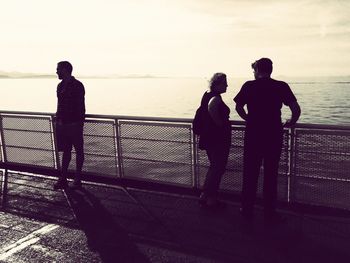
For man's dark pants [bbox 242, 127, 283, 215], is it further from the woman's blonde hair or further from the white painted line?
the white painted line

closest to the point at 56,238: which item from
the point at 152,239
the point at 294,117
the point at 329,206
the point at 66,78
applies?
the point at 152,239

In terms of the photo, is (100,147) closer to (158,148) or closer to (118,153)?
(118,153)

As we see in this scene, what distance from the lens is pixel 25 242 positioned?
14.2 ft

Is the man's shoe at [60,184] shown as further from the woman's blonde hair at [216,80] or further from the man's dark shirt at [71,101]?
the woman's blonde hair at [216,80]

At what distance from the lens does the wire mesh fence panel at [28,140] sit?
7.18 metres

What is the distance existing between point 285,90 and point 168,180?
104 inches

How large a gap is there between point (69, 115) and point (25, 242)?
2.42 metres

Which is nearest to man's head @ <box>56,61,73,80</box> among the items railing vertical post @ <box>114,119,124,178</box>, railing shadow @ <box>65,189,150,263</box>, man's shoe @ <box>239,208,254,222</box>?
railing vertical post @ <box>114,119,124,178</box>

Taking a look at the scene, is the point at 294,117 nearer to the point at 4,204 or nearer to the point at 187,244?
the point at 187,244

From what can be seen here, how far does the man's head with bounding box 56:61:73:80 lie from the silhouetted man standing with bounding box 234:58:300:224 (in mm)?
2939

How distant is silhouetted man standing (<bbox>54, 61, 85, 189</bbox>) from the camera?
6.01m

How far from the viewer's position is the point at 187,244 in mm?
4207

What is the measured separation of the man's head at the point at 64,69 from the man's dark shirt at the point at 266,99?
9.83ft

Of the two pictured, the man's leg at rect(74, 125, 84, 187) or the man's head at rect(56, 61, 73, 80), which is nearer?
the man's head at rect(56, 61, 73, 80)
